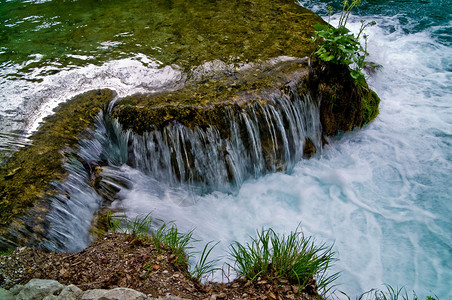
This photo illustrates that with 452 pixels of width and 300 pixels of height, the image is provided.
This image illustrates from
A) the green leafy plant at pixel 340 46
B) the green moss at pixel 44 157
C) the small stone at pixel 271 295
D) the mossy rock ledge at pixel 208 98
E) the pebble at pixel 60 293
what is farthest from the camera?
the green leafy plant at pixel 340 46

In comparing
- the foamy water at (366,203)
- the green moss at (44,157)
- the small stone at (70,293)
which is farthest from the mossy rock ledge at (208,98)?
the small stone at (70,293)

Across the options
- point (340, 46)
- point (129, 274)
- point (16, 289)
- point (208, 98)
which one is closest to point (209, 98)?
point (208, 98)

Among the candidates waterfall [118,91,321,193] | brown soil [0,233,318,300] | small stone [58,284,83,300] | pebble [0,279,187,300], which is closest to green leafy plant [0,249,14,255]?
brown soil [0,233,318,300]

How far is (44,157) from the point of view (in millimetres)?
3861

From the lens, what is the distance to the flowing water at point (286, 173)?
374 cm

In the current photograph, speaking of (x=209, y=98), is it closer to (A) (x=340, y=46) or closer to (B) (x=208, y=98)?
(B) (x=208, y=98)

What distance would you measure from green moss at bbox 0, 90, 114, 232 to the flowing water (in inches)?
7.1

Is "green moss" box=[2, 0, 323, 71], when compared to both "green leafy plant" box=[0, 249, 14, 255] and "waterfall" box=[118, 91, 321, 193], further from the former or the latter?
"green leafy plant" box=[0, 249, 14, 255]

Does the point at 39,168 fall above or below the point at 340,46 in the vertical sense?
below

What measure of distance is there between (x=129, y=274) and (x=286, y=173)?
2.72m

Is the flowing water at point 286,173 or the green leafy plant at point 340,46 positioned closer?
the flowing water at point 286,173

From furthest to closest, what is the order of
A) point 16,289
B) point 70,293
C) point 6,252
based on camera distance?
point 6,252, point 16,289, point 70,293

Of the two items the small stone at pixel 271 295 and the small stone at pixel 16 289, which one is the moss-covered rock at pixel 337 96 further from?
the small stone at pixel 16 289

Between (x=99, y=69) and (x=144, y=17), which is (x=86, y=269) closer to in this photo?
(x=99, y=69)
